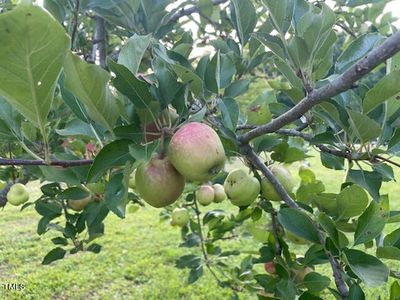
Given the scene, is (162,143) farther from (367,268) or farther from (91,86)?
(367,268)

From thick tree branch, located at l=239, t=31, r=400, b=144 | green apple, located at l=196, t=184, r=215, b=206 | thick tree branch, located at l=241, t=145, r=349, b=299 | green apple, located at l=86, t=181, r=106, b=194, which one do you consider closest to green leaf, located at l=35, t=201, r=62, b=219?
green apple, located at l=86, t=181, r=106, b=194

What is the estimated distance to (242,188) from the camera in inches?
51.0

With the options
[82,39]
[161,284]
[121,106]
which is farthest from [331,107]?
[161,284]

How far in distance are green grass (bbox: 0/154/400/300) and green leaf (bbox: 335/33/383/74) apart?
252 cm

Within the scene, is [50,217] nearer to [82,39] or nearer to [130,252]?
[82,39]

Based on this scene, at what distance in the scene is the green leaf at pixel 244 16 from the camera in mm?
1177

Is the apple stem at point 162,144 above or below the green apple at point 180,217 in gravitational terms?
above

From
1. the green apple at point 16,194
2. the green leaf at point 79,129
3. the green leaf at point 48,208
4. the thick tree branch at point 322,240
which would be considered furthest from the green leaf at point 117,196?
the green apple at point 16,194

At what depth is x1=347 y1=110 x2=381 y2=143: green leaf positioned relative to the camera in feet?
2.89

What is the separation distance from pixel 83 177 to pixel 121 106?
0.32 m

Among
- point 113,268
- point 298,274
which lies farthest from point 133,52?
point 113,268

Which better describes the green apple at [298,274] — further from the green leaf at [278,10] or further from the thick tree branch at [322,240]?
the green leaf at [278,10]

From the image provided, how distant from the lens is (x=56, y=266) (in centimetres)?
400

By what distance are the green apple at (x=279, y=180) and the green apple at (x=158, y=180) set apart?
45cm
